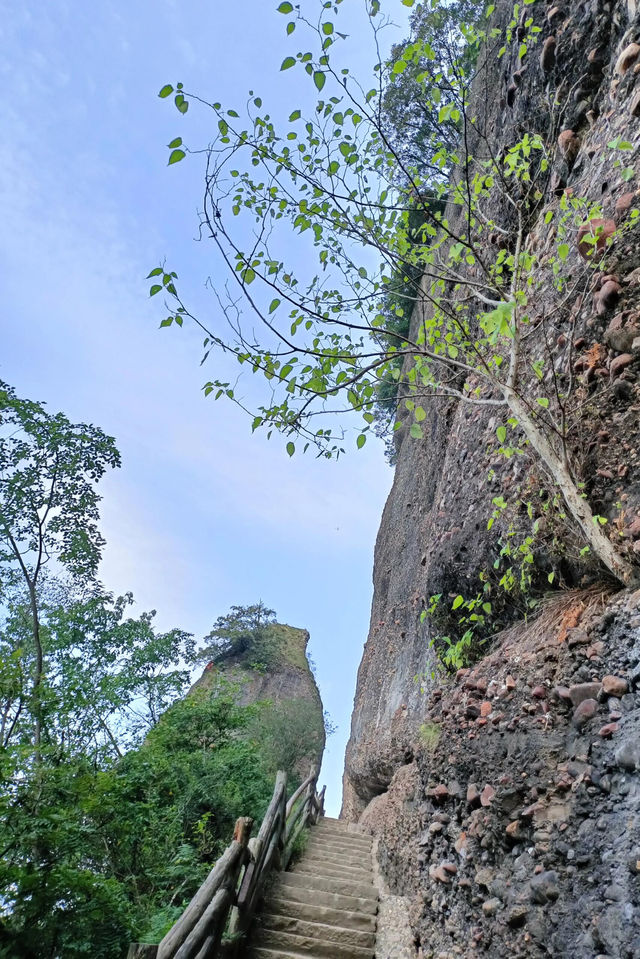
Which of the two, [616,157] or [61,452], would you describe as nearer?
[616,157]

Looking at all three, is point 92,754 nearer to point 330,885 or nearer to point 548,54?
point 330,885

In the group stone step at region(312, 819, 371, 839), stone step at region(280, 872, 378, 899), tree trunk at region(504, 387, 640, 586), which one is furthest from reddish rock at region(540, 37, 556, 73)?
stone step at region(312, 819, 371, 839)

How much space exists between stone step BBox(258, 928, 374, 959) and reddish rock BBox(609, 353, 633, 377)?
153 inches

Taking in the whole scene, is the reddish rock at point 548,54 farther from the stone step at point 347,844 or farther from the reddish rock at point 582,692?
the stone step at point 347,844

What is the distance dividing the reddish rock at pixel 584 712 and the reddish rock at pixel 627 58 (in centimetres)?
Answer: 325

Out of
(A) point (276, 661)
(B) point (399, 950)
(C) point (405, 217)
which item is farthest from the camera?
(A) point (276, 661)

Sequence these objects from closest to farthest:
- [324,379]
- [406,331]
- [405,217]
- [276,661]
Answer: [324,379], [405,217], [406,331], [276,661]

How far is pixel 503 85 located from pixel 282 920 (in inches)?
269

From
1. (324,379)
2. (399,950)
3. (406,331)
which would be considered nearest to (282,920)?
(399,950)

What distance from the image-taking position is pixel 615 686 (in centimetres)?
185

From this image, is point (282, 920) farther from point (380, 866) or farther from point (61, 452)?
point (61, 452)

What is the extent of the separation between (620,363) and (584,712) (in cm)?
151

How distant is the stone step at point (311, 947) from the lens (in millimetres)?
3406

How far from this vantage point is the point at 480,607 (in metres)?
3.53
